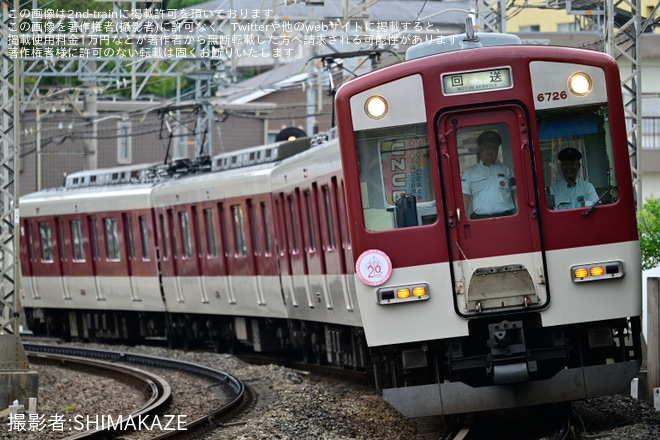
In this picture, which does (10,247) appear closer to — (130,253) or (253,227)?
(253,227)

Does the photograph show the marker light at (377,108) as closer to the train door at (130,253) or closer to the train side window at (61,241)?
the train door at (130,253)

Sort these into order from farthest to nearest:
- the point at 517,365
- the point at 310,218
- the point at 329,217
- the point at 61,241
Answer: the point at 61,241 < the point at 310,218 < the point at 329,217 < the point at 517,365

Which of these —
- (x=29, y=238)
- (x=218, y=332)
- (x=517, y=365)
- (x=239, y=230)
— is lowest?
(x=218, y=332)

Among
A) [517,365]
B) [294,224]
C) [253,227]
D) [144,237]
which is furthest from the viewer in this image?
[144,237]

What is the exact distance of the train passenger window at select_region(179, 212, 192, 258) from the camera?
19.4 meters

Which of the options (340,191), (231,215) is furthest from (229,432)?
(231,215)

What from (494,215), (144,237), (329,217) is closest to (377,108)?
(494,215)

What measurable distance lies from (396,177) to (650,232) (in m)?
3.77

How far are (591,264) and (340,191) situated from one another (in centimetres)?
308

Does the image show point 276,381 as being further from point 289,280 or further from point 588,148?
point 588,148

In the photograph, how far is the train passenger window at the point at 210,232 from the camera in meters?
18.5

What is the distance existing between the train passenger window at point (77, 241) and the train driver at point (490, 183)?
14.6m

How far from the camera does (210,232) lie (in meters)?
18.7

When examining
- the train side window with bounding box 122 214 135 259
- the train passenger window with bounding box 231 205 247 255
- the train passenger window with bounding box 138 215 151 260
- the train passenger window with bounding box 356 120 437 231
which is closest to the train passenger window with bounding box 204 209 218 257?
the train passenger window with bounding box 231 205 247 255
